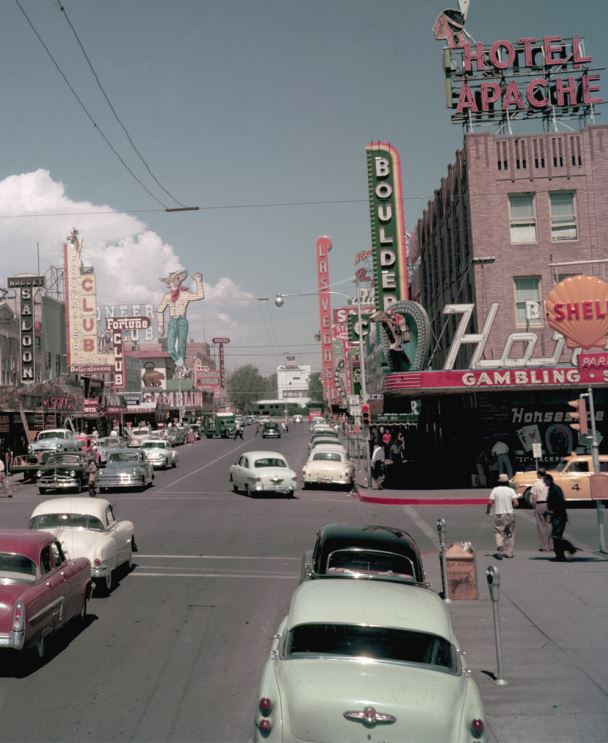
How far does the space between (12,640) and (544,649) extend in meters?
6.42

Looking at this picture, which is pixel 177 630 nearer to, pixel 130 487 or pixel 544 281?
pixel 130 487

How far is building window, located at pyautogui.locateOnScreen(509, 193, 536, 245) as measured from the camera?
32.1 meters

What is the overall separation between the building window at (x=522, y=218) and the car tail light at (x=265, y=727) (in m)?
28.6

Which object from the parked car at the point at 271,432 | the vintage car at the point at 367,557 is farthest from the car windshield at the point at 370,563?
the parked car at the point at 271,432

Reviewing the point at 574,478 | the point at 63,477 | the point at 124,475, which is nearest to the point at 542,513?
the point at 574,478

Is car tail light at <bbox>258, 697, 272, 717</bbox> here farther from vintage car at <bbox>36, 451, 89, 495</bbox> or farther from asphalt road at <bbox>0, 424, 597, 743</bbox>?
vintage car at <bbox>36, 451, 89, 495</bbox>

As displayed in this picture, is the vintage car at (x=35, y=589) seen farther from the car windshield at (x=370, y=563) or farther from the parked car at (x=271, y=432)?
the parked car at (x=271, y=432)

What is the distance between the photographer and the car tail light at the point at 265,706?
5936 mm

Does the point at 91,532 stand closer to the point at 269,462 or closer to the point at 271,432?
the point at 269,462

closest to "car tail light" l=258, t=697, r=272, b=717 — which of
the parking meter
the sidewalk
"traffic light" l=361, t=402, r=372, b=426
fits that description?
the sidewalk

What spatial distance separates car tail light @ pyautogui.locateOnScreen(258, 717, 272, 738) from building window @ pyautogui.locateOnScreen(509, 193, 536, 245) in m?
28.6

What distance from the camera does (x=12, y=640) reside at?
859 centimetres

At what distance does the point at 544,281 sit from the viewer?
3183 cm

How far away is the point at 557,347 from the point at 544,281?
13.2 feet
